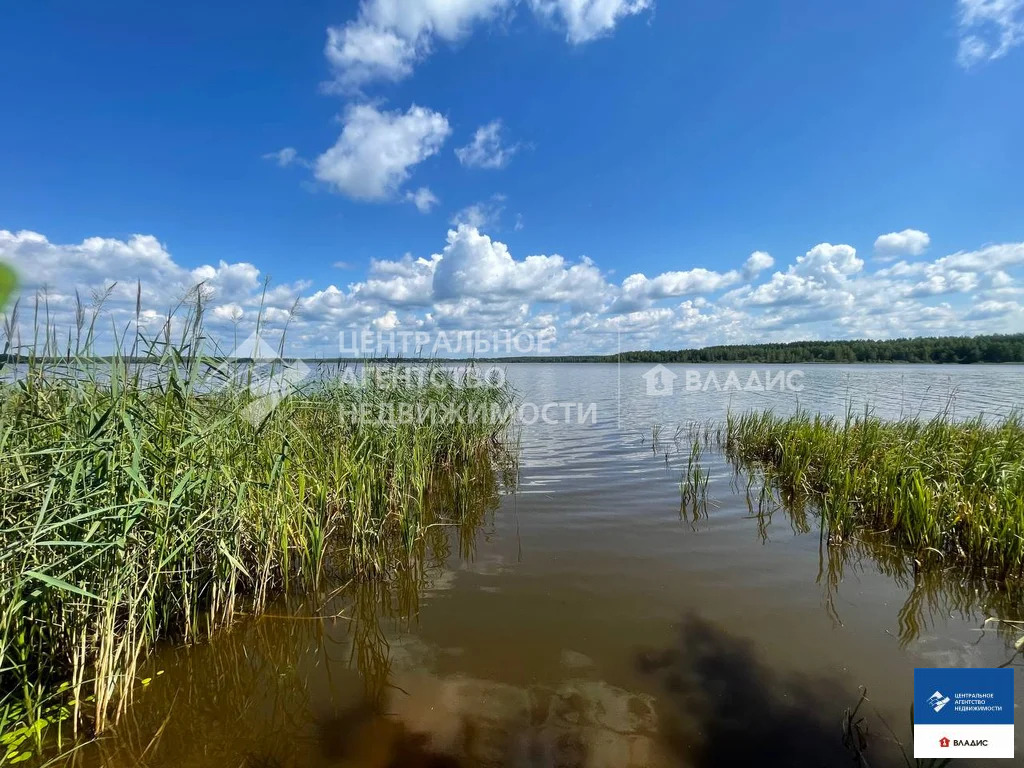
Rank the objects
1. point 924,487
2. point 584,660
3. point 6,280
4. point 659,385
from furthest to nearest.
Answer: point 659,385 < point 924,487 < point 584,660 < point 6,280

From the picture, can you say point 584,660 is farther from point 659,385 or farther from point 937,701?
point 659,385

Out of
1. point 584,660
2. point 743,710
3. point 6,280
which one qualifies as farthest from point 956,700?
point 6,280

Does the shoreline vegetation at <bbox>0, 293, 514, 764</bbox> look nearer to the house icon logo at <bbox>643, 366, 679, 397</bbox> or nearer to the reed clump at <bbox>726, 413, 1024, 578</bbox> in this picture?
the reed clump at <bbox>726, 413, 1024, 578</bbox>

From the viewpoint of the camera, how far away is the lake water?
2.95m

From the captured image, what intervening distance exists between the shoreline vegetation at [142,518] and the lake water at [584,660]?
14.0 inches

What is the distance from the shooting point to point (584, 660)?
12.4 feet

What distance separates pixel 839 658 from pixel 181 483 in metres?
5.23

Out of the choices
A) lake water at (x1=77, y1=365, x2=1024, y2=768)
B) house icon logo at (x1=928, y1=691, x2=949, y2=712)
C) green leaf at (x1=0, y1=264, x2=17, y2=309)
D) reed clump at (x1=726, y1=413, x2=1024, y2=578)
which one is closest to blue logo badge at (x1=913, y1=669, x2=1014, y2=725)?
house icon logo at (x1=928, y1=691, x2=949, y2=712)

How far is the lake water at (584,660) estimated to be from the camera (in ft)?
9.68

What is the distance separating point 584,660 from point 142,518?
351 cm

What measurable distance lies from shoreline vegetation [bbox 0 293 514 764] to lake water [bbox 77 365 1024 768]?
1.17ft

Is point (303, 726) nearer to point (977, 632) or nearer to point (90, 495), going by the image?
point (90, 495)

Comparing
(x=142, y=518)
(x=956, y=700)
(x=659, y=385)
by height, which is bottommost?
(x=956, y=700)

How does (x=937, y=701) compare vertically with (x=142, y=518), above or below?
below
